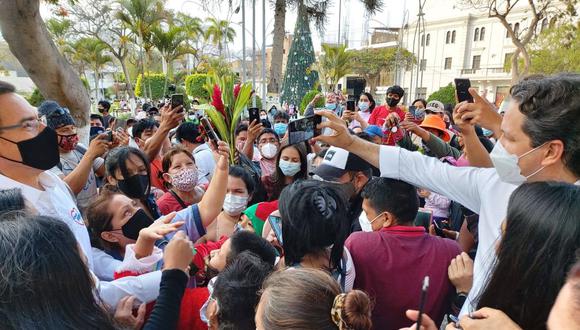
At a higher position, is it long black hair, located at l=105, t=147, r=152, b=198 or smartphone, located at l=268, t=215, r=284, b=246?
long black hair, located at l=105, t=147, r=152, b=198

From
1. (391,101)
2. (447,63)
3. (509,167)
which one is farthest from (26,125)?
(447,63)

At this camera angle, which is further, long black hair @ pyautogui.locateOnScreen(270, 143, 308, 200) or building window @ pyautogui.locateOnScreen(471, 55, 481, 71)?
building window @ pyautogui.locateOnScreen(471, 55, 481, 71)

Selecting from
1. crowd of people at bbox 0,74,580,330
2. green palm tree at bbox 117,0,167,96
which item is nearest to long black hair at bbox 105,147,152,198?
crowd of people at bbox 0,74,580,330

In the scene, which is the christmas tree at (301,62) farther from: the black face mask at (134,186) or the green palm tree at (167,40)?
the black face mask at (134,186)

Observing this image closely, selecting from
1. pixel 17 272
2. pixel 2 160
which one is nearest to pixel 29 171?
pixel 2 160

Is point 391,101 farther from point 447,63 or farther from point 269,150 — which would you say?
point 447,63

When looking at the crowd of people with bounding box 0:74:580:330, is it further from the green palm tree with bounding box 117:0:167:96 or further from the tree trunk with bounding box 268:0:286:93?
the green palm tree with bounding box 117:0:167:96

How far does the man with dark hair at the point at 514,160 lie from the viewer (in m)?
1.61

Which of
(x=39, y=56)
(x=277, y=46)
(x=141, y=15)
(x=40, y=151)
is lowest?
(x=40, y=151)

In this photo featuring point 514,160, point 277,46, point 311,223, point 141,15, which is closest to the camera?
point 311,223

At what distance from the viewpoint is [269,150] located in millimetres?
4168

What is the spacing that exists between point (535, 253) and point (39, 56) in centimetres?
561

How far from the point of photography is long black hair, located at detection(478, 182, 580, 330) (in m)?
1.07

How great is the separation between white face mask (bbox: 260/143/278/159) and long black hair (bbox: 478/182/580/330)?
3.09 meters
